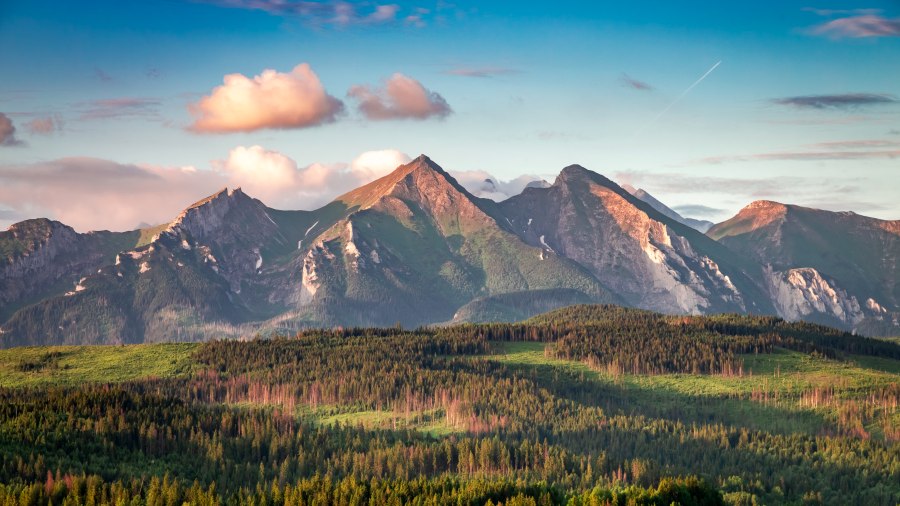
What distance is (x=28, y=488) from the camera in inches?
7667

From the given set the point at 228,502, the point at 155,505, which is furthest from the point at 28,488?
the point at 228,502

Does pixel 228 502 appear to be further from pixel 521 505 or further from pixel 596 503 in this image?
pixel 596 503

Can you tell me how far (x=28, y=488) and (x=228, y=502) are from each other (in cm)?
3396

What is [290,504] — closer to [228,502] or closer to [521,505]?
[228,502]

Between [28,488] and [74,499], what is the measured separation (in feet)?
27.0

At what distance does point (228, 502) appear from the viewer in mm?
199125

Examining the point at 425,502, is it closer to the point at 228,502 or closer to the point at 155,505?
the point at 228,502

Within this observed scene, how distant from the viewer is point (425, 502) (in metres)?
200

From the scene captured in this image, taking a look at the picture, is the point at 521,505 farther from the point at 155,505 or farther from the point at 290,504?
the point at 155,505

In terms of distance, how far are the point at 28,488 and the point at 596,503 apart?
322ft

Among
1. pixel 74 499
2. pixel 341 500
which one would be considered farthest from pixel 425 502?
pixel 74 499

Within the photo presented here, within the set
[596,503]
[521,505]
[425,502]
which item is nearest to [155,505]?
[425,502]

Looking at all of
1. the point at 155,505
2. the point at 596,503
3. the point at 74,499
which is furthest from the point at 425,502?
the point at 74,499

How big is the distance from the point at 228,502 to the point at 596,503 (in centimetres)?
6452
